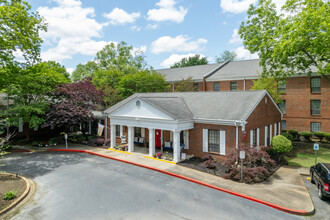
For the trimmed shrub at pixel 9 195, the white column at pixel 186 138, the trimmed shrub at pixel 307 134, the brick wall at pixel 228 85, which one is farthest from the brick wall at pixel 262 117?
the trimmed shrub at pixel 9 195

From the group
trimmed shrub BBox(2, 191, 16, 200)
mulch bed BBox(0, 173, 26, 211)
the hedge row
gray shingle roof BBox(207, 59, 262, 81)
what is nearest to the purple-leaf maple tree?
mulch bed BBox(0, 173, 26, 211)

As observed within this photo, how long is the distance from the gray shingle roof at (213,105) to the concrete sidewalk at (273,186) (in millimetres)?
4131

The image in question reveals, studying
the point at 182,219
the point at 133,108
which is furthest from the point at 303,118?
the point at 182,219

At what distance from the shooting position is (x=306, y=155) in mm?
20750

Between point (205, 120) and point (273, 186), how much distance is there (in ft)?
22.0

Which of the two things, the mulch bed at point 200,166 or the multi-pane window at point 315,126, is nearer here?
the mulch bed at point 200,166

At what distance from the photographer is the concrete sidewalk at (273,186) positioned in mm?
10625

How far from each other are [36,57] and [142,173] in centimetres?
1710

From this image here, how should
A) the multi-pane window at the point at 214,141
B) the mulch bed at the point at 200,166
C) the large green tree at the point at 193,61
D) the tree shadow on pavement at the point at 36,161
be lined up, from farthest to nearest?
the large green tree at the point at 193,61 → the multi-pane window at the point at 214,141 → the tree shadow on pavement at the point at 36,161 → the mulch bed at the point at 200,166

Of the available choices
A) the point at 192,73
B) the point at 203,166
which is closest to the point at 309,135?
the point at 203,166

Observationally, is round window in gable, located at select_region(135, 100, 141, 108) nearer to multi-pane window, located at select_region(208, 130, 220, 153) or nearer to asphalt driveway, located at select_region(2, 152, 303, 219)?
A: asphalt driveway, located at select_region(2, 152, 303, 219)

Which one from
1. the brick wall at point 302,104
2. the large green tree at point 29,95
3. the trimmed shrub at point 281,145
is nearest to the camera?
the trimmed shrub at point 281,145

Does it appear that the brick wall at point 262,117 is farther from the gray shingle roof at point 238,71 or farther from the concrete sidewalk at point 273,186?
the gray shingle roof at point 238,71

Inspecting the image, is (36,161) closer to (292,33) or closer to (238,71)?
(292,33)
